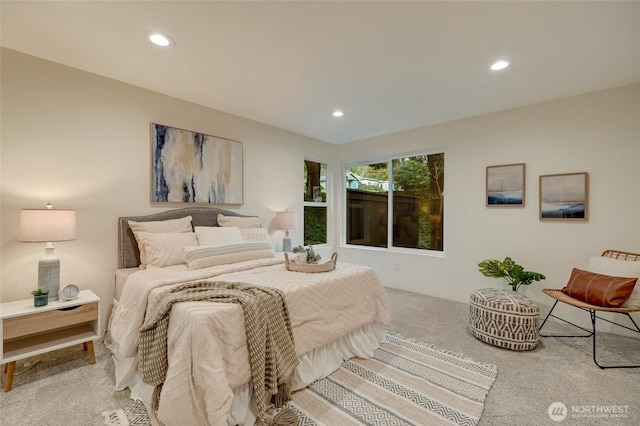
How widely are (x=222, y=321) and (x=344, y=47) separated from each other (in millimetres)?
2123

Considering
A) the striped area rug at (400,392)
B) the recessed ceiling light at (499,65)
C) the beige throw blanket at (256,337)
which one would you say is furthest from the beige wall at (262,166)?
the striped area rug at (400,392)

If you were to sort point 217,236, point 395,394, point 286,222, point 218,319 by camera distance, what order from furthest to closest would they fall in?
point 286,222 < point 217,236 < point 395,394 < point 218,319

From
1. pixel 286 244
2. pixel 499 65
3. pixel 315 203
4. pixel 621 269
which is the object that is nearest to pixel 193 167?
pixel 286 244

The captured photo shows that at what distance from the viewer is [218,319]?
57.2 inches

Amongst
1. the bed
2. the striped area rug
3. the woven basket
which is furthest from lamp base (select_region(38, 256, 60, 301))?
the striped area rug

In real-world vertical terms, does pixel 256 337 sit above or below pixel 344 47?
below

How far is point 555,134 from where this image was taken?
10.3ft

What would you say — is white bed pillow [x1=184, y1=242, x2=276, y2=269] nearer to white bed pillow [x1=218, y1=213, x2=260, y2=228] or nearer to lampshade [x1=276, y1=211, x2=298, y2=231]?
white bed pillow [x1=218, y1=213, x2=260, y2=228]

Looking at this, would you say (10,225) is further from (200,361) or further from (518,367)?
(518,367)

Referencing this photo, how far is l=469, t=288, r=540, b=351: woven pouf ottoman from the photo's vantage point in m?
2.41

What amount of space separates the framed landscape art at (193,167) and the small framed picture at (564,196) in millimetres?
3709

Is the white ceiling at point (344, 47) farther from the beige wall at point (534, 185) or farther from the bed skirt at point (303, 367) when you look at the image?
the bed skirt at point (303, 367)

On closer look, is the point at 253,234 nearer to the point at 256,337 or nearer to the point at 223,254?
the point at 223,254

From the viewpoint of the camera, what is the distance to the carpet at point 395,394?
5.35 feet
